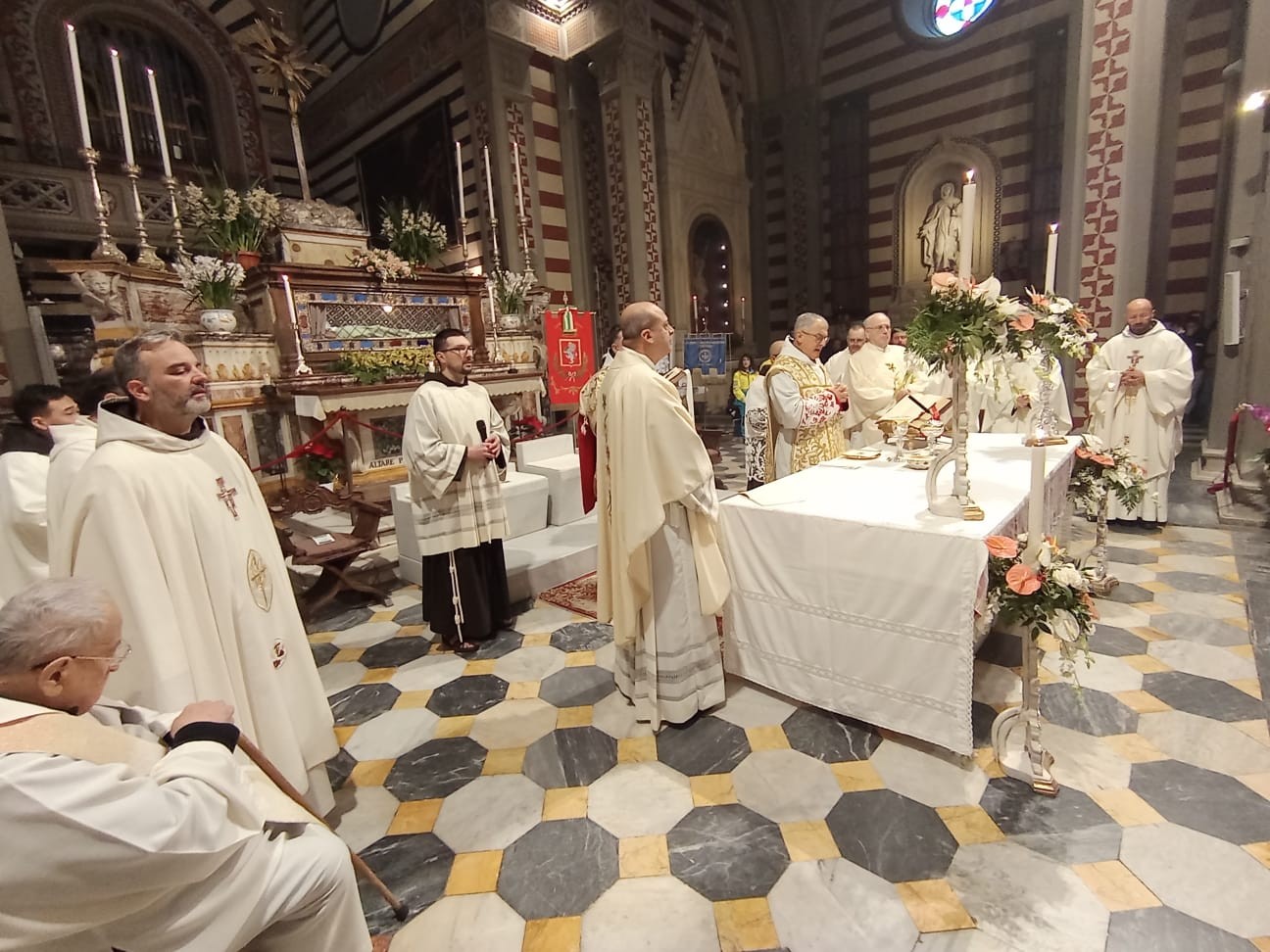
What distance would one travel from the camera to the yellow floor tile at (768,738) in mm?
2893

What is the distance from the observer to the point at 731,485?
801 centimetres

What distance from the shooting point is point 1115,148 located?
6.52 m

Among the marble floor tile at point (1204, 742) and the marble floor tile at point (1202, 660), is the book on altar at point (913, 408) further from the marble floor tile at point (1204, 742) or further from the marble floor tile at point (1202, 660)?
the marble floor tile at point (1204, 742)

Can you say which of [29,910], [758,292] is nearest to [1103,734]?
[29,910]

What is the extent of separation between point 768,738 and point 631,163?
10.3m

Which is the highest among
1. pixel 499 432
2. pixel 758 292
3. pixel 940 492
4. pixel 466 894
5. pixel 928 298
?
pixel 758 292

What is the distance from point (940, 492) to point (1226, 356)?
5.93 metres

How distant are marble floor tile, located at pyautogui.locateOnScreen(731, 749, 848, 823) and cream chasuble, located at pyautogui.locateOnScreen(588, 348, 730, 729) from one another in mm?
432

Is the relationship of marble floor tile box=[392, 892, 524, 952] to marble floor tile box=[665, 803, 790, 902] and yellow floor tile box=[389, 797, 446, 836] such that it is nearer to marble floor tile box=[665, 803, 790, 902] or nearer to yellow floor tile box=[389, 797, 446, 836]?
yellow floor tile box=[389, 797, 446, 836]

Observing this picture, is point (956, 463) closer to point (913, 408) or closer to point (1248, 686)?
point (913, 408)

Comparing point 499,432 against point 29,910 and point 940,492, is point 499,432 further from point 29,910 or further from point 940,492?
point 29,910

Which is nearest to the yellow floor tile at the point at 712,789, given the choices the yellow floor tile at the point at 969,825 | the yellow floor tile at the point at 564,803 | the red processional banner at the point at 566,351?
the yellow floor tile at the point at 564,803

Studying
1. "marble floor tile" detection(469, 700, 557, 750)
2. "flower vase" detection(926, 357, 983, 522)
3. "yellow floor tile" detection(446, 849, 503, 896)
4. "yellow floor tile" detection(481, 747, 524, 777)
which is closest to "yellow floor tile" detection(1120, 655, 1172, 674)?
"flower vase" detection(926, 357, 983, 522)

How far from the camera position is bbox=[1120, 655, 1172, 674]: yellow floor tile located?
3301mm
